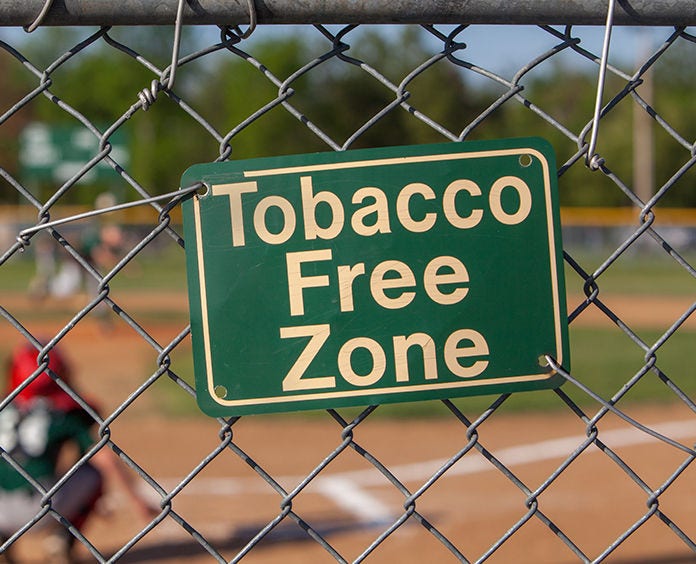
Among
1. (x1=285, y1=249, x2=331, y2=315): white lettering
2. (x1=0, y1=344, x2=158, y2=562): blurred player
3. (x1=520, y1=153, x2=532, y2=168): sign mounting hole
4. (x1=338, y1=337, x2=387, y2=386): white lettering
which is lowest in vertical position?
(x1=0, y1=344, x2=158, y2=562): blurred player

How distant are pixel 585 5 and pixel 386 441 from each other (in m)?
5.96

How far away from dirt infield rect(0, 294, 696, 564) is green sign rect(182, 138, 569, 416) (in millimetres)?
3078

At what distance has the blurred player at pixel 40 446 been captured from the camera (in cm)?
434

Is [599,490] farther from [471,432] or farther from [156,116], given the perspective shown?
[156,116]

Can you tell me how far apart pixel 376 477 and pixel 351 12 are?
500 centimetres

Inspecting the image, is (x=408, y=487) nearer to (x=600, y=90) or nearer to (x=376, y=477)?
(x=376, y=477)

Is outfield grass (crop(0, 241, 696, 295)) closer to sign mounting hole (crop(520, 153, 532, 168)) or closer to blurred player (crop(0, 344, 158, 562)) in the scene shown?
blurred player (crop(0, 344, 158, 562))

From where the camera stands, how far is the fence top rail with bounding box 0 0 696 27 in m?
1.46

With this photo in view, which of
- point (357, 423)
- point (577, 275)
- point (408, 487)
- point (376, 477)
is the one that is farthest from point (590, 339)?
point (357, 423)

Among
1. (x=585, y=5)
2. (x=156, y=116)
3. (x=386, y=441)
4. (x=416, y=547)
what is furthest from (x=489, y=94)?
(x=585, y=5)

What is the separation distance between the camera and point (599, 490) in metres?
5.80

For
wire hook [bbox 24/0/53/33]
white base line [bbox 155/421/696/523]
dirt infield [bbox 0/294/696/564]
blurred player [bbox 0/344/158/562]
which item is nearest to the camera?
wire hook [bbox 24/0/53/33]

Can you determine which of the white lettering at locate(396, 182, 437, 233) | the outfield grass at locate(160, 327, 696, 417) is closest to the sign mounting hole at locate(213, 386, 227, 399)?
the white lettering at locate(396, 182, 437, 233)

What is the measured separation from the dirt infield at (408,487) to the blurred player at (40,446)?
52 centimetres
